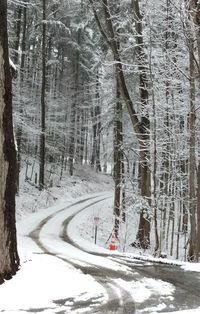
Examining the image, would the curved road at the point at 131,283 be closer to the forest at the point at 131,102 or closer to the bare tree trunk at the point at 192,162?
the bare tree trunk at the point at 192,162

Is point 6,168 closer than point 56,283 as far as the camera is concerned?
No

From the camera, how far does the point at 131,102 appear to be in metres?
18.8

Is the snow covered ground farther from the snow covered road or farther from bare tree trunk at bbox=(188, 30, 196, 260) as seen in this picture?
bare tree trunk at bbox=(188, 30, 196, 260)

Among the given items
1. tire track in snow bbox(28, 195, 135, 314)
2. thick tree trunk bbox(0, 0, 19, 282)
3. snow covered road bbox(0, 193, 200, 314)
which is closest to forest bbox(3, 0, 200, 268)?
thick tree trunk bbox(0, 0, 19, 282)

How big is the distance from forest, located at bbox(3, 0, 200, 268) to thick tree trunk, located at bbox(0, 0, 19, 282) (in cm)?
197

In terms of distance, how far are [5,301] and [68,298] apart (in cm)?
104

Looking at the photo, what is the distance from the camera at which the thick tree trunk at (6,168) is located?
8695 mm

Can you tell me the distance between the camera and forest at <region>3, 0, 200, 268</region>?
14859 mm

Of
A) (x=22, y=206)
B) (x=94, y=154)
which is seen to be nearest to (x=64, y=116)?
(x=94, y=154)

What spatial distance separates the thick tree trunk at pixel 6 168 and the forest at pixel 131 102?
1.97 meters

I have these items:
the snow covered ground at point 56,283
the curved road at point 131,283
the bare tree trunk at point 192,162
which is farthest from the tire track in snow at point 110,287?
the bare tree trunk at point 192,162

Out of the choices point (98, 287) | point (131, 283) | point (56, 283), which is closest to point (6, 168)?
point (56, 283)

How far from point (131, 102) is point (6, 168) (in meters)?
10.8

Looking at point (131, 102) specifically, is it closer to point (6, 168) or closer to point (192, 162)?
point (192, 162)
